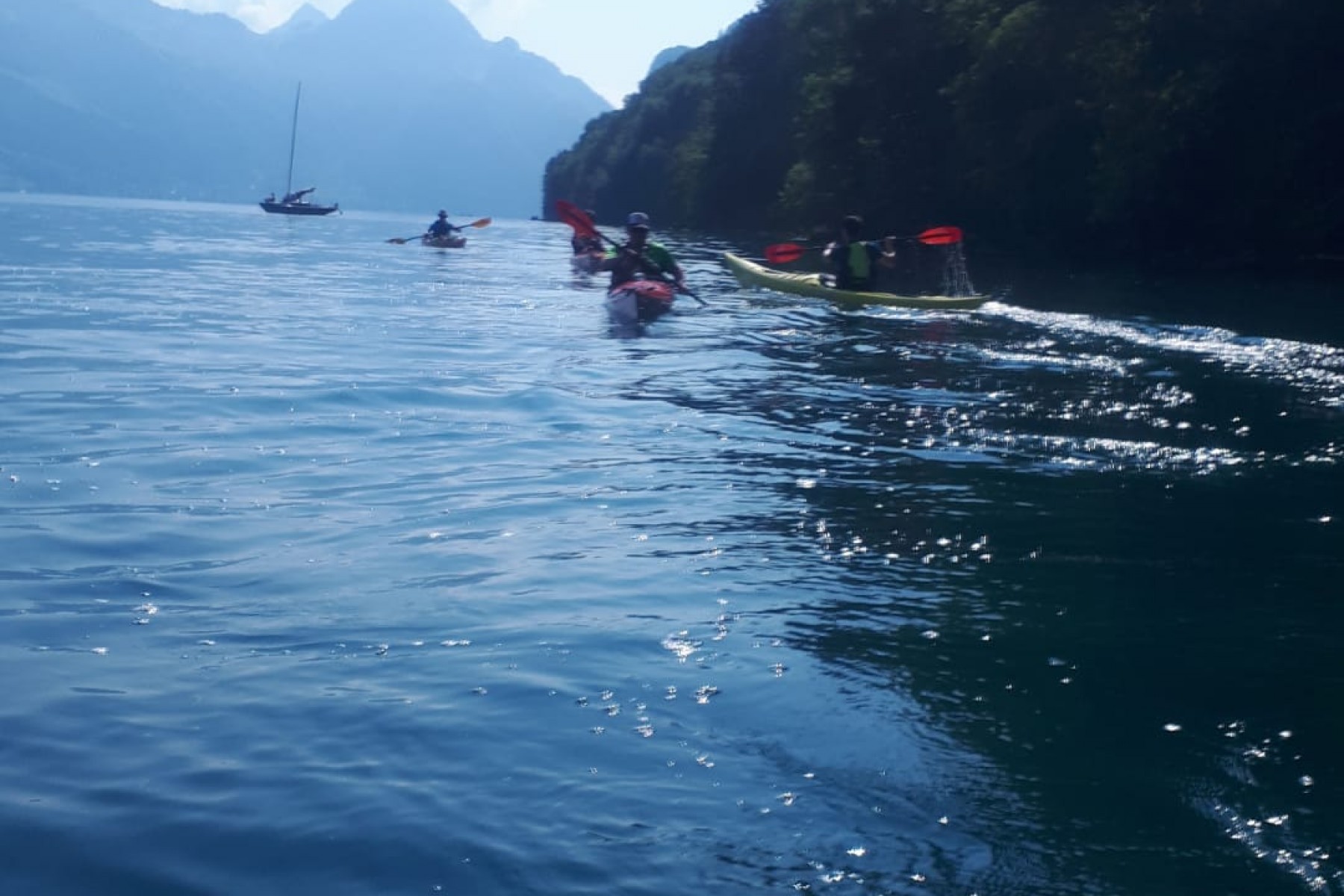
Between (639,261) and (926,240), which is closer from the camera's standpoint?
(639,261)

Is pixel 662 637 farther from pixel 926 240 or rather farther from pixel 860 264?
pixel 926 240

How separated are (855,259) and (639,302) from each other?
4036 mm

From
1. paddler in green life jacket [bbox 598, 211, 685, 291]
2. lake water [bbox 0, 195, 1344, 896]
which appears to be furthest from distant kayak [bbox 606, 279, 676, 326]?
lake water [bbox 0, 195, 1344, 896]

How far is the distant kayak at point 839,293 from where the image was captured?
21.2 meters


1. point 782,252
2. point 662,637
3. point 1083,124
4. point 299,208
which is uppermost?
point 1083,124

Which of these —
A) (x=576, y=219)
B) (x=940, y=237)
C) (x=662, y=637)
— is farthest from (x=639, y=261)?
(x=662, y=637)

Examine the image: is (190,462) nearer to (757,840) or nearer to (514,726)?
(514,726)

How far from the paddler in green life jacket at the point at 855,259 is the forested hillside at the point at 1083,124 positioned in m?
14.2

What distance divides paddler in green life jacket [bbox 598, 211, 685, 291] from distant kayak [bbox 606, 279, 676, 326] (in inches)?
36.6

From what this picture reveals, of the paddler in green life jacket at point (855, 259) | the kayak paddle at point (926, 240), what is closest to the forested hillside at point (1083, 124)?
the kayak paddle at point (926, 240)

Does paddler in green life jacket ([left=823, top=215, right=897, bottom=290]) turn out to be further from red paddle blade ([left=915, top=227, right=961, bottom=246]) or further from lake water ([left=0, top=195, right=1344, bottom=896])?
lake water ([left=0, top=195, right=1344, bottom=896])

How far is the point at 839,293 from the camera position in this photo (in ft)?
71.3

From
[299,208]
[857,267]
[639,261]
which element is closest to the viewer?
[639,261]

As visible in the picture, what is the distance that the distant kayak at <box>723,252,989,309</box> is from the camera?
21219 millimetres
